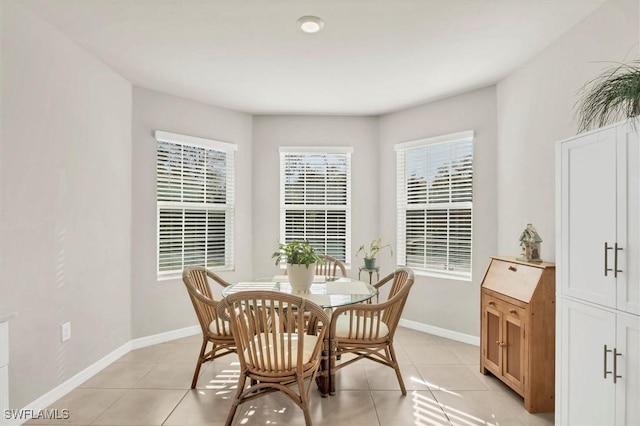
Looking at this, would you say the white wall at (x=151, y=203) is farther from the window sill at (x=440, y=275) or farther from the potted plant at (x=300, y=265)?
the window sill at (x=440, y=275)

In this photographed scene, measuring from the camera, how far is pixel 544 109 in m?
3.10

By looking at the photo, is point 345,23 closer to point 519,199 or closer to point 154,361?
point 519,199

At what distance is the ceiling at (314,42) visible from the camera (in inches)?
96.7

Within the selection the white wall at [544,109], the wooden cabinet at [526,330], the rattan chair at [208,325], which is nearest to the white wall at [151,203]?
the rattan chair at [208,325]

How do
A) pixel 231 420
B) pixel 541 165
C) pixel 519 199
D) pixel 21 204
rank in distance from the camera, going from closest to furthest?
pixel 231 420, pixel 21 204, pixel 541 165, pixel 519 199

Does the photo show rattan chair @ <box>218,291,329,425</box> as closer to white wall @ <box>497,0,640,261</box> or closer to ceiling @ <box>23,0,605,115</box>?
ceiling @ <box>23,0,605,115</box>

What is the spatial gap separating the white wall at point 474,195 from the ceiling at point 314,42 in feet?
0.78

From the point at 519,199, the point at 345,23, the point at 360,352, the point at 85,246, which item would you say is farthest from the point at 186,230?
the point at 519,199

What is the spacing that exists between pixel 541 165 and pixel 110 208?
12.8 ft

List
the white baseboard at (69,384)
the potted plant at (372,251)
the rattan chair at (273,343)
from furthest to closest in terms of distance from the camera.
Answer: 1. the potted plant at (372,251)
2. the white baseboard at (69,384)
3. the rattan chair at (273,343)

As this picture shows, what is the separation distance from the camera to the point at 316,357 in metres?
2.34

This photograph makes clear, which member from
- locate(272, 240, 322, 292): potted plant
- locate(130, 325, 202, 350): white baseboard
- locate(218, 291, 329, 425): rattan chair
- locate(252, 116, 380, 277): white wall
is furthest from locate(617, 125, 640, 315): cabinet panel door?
locate(130, 325, 202, 350): white baseboard

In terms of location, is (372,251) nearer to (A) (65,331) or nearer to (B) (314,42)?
(B) (314,42)

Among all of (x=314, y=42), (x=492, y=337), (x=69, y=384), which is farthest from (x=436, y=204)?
(x=69, y=384)
